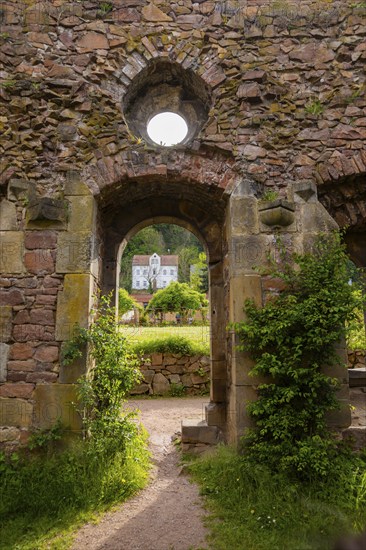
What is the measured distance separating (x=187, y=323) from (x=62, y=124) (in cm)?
1388

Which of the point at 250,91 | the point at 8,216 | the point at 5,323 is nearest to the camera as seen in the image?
the point at 5,323

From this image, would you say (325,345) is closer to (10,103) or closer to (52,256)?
(52,256)

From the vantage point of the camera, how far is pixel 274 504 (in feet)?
11.8

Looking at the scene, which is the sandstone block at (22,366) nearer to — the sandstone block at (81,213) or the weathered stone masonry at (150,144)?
the weathered stone masonry at (150,144)

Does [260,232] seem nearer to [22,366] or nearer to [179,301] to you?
[22,366]

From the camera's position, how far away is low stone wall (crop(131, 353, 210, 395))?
31.3 ft

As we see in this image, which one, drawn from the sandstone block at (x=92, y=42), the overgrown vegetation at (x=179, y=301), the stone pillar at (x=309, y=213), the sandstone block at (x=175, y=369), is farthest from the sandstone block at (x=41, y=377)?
the overgrown vegetation at (x=179, y=301)

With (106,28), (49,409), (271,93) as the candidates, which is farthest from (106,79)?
(49,409)

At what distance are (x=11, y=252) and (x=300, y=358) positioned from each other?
12.1 feet

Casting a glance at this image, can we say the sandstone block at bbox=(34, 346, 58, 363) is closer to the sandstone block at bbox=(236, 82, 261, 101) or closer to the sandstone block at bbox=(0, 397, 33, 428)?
the sandstone block at bbox=(0, 397, 33, 428)

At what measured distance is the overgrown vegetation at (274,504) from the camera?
3135 millimetres

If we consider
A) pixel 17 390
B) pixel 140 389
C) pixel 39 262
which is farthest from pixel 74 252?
pixel 140 389

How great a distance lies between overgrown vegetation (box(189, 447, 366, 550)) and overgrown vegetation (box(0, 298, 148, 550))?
974 millimetres

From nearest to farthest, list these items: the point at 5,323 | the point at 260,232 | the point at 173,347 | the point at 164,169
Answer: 1. the point at 5,323
2. the point at 260,232
3. the point at 164,169
4. the point at 173,347
